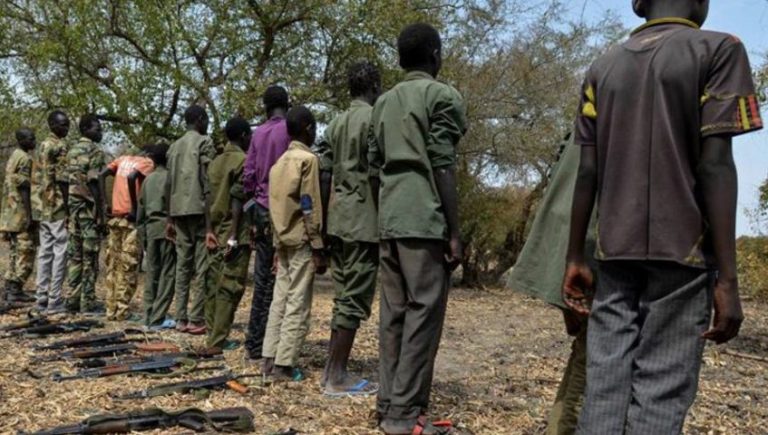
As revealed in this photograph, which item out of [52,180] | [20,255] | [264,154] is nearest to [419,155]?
[264,154]

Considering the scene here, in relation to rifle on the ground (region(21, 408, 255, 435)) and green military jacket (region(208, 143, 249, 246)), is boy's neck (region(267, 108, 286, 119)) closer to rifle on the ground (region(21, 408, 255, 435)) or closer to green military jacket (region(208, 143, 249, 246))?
green military jacket (region(208, 143, 249, 246))

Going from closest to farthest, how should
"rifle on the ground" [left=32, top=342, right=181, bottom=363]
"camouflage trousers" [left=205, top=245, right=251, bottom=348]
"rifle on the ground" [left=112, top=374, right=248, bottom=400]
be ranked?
"rifle on the ground" [left=112, top=374, right=248, bottom=400] → "rifle on the ground" [left=32, top=342, right=181, bottom=363] → "camouflage trousers" [left=205, top=245, right=251, bottom=348]

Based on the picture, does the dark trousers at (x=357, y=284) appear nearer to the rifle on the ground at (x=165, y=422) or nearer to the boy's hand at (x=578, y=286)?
the rifle on the ground at (x=165, y=422)

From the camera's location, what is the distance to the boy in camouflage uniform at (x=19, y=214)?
8.32 metres

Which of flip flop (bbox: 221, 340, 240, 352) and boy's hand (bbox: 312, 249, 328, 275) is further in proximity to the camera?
flip flop (bbox: 221, 340, 240, 352)

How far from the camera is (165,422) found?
363 centimetres

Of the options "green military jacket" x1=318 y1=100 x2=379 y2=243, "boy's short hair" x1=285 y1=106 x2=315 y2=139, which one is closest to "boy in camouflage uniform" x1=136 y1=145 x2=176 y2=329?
"boy's short hair" x1=285 y1=106 x2=315 y2=139

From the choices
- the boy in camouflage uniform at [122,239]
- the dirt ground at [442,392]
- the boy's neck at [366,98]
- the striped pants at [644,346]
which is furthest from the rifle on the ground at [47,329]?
the striped pants at [644,346]

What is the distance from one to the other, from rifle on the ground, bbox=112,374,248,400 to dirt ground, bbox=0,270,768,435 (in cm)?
5

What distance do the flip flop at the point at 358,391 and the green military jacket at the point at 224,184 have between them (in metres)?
1.98

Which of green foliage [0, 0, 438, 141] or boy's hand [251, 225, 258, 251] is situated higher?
green foliage [0, 0, 438, 141]

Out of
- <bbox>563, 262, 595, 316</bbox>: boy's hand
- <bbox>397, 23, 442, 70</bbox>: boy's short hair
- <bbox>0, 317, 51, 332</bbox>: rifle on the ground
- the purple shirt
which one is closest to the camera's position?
<bbox>563, 262, 595, 316</bbox>: boy's hand

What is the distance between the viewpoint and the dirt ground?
3893 mm

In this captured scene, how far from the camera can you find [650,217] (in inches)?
87.2
